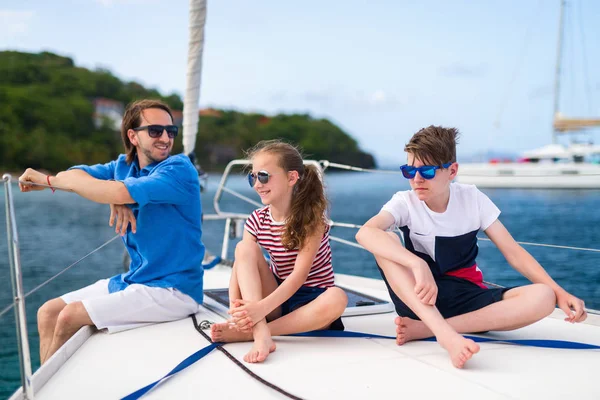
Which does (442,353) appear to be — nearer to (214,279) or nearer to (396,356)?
(396,356)

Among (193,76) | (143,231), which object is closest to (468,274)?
(143,231)

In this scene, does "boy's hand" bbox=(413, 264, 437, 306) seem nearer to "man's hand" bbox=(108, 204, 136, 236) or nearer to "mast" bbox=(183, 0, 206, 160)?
"man's hand" bbox=(108, 204, 136, 236)

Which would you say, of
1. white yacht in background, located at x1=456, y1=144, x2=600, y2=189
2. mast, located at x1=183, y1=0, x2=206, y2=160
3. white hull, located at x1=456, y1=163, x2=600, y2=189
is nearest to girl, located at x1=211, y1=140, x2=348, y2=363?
mast, located at x1=183, y1=0, x2=206, y2=160

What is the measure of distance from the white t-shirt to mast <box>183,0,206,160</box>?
76.2 inches

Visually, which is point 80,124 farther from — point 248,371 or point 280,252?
point 248,371

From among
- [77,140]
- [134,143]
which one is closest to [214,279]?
[134,143]

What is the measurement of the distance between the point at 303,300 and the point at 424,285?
0.60 meters

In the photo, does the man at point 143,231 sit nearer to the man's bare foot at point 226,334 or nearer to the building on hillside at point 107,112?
the man's bare foot at point 226,334

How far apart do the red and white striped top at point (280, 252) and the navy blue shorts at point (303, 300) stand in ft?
0.09

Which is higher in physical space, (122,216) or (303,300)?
(122,216)

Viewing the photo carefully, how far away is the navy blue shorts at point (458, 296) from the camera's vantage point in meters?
2.26

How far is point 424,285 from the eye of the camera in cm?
197

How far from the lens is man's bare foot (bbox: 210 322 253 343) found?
2.23 metres

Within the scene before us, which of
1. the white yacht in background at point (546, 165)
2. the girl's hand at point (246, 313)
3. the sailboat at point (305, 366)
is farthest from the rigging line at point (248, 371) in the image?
the white yacht in background at point (546, 165)
